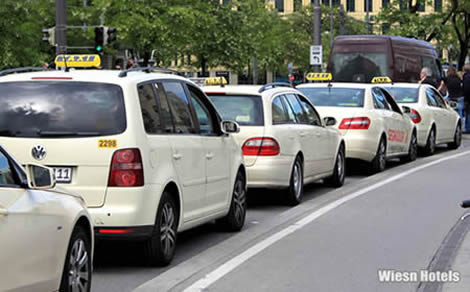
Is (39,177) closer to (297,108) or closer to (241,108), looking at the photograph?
(241,108)

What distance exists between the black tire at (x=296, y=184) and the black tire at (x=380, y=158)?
4599 mm

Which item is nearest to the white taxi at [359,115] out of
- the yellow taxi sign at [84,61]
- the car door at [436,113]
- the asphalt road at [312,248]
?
the asphalt road at [312,248]

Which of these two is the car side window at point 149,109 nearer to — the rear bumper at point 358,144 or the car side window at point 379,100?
the rear bumper at point 358,144

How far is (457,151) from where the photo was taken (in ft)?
79.6

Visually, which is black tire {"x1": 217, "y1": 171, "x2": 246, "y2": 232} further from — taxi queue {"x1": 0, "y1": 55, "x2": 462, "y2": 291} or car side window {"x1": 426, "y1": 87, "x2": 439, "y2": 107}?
car side window {"x1": 426, "y1": 87, "x2": 439, "y2": 107}

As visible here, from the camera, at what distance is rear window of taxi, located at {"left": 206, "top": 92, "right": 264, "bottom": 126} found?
12920mm

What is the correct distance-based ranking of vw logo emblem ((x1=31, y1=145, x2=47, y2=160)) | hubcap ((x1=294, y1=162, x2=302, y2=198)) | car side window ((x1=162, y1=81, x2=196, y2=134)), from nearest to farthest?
vw logo emblem ((x1=31, y1=145, x2=47, y2=160)) → car side window ((x1=162, y1=81, x2=196, y2=134)) → hubcap ((x1=294, y1=162, x2=302, y2=198))

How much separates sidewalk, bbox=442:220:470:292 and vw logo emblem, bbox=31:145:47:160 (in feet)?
10.5

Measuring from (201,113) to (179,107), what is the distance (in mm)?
643

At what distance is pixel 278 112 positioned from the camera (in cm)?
1330

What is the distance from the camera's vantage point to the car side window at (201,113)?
32.4ft

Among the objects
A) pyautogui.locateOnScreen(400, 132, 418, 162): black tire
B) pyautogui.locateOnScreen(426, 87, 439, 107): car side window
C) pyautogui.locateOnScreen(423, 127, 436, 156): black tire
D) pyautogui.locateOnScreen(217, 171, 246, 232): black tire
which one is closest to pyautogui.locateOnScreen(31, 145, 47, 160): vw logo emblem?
pyautogui.locateOnScreen(217, 171, 246, 232): black tire

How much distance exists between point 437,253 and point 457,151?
15.3 metres

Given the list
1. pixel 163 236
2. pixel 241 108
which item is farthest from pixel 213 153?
pixel 241 108
